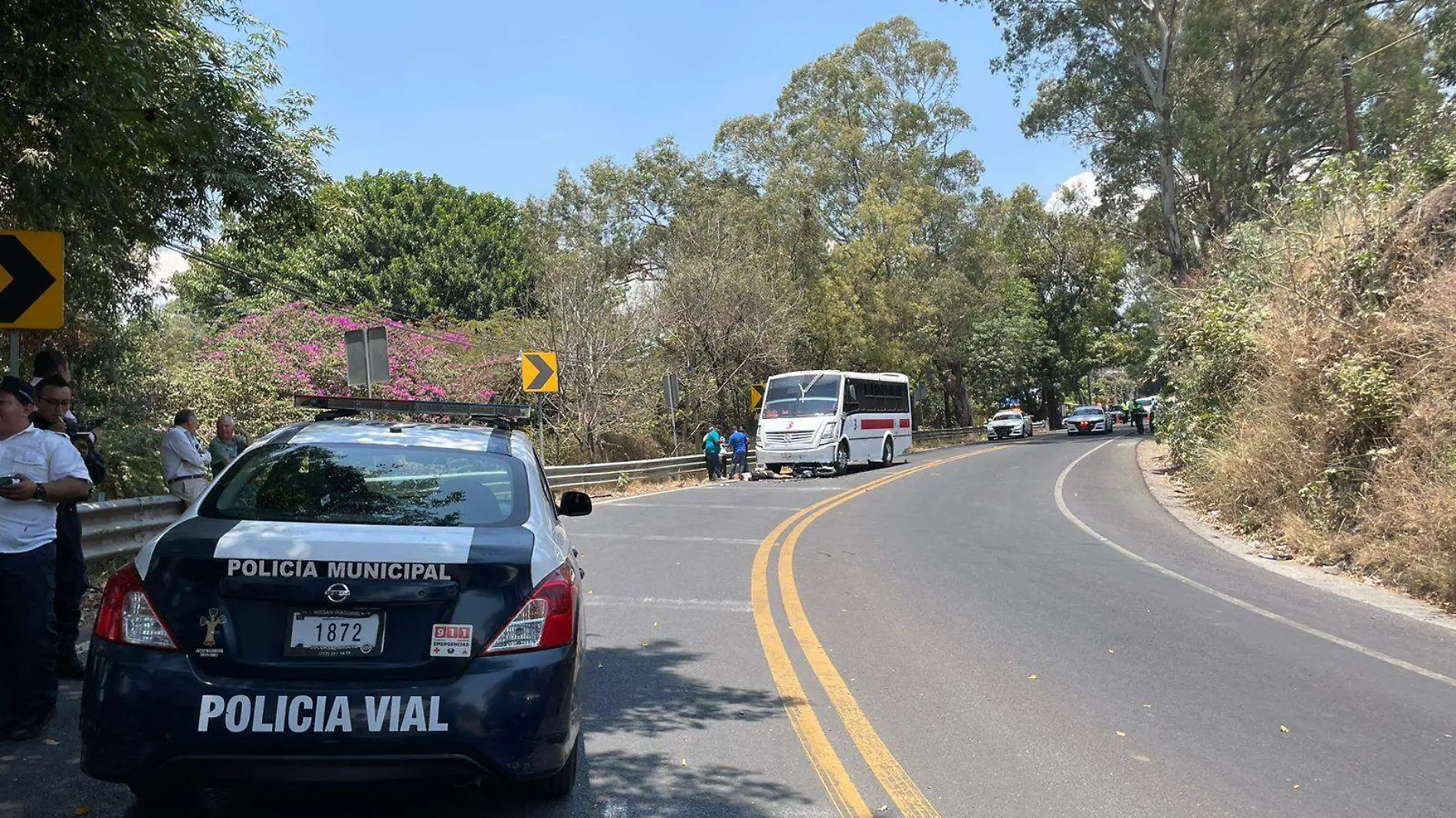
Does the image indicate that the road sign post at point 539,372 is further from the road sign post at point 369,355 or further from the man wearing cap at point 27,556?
the man wearing cap at point 27,556

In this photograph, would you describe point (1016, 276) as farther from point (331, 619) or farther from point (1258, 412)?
point (331, 619)

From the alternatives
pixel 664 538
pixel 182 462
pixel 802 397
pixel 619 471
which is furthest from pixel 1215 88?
pixel 182 462

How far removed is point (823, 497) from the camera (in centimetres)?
1975

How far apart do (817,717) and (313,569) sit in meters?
2.85

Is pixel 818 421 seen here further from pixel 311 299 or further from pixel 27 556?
pixel 27 556

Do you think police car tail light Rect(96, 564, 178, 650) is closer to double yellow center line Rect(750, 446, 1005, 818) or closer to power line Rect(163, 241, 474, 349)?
double yellow center line Rect(750, 446, 1005, 818)

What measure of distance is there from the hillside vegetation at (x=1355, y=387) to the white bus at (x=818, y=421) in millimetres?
11920

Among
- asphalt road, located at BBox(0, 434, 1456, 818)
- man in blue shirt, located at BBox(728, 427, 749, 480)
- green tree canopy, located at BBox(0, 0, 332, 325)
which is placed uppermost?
green tree canopy, located at BBox(0, 0, 332, 325)

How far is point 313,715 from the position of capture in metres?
3.34

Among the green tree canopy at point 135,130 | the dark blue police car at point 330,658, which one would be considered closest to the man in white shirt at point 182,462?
the green tree canopy at point 135,130

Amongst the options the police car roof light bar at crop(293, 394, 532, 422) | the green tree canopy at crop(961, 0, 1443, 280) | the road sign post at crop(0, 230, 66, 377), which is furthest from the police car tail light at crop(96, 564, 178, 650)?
the green tree canopy at crop(961, 0, 1443, 280)

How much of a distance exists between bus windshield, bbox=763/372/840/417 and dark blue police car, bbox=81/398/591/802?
79.6ft

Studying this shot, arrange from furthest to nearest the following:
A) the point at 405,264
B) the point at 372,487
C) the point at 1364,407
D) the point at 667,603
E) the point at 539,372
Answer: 1. the point at 405,264
2. the point at 539,372
3. the point at 1364,407
4. the point at 667,603
5. the point at 372,487

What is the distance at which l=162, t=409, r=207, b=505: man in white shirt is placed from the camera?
29.6ft
